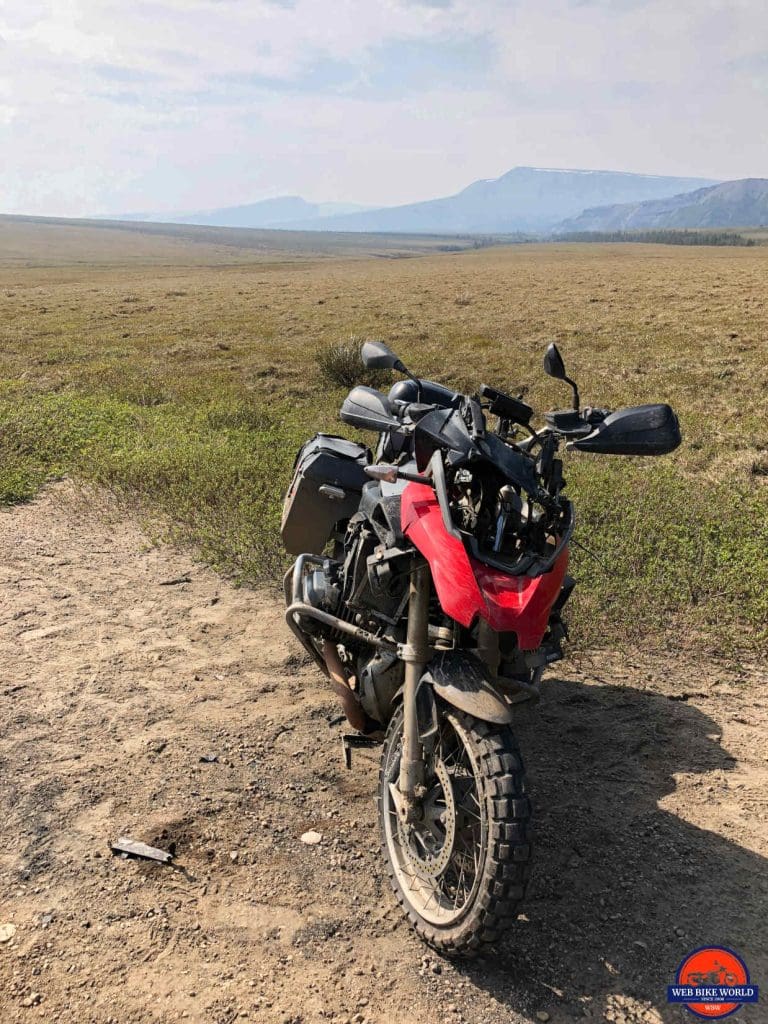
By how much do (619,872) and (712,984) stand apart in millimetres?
585

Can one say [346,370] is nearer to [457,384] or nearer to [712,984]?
[457,384]

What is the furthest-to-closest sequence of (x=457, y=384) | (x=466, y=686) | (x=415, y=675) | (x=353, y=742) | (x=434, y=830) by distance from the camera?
(x=457, y=384) → (x=353, y=742) → (x=434, y=830) → (x=415, y=675) → (x=466, y=686)

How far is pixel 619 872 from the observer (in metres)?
3.44

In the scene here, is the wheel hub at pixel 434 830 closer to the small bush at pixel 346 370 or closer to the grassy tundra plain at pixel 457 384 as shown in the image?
the grassy tundra plain at pixel 457 384

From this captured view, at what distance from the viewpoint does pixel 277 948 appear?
3.05 metres

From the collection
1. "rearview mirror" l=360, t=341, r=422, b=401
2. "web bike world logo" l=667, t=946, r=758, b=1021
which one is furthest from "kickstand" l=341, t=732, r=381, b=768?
"rearview mirror" l=360, t=341, r=422, b=401

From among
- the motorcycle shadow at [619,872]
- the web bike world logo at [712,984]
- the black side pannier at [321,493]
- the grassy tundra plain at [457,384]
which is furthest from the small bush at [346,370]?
the web bike world logo at [712,984]

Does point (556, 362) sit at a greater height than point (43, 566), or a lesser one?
greater

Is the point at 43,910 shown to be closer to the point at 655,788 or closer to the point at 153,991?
the point at 153,991

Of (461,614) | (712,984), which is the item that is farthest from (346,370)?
(712,984)

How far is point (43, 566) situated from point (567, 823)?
5.01 meters

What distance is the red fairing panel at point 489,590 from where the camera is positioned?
2664mm

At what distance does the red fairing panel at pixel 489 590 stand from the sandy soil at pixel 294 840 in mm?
1359

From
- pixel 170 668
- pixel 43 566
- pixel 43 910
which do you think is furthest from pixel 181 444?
pixel 43 910
